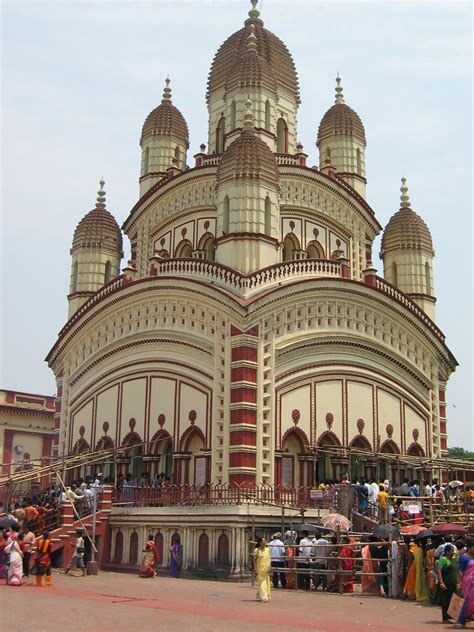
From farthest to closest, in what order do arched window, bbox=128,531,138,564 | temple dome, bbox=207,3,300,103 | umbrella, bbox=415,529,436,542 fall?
temple dome, bbox=207,3,300,103, arched window, bbox=128,531,138,564, umbrella, bbox=415,529,436,542

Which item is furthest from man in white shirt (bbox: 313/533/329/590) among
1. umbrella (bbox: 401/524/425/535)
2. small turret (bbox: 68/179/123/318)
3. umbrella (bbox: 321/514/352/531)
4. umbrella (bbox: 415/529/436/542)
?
small turret (bbox: 68/179/123/318)

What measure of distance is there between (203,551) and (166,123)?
19119mm

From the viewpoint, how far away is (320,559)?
18.9 metres

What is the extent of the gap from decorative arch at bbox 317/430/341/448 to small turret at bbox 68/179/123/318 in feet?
37.5

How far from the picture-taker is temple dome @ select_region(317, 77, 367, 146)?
3509 centimetres

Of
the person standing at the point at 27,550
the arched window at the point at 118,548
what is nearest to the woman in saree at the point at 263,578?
the person standing at the point at 27,550

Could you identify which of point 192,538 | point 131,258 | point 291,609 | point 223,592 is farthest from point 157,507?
point 131,258

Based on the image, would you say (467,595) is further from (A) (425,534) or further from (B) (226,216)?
(B) (226,216)

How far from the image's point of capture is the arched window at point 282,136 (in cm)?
3291

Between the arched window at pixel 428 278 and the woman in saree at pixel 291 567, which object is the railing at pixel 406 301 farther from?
the woman in saree at pixel 291 567

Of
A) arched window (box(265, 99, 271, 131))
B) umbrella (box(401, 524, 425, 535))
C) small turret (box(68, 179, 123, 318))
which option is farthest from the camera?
small turret (box(68, 179, 123, 318))

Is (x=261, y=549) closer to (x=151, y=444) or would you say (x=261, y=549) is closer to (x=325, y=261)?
(x=151, y=444)

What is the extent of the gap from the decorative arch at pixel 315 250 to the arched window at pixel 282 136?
150 inches

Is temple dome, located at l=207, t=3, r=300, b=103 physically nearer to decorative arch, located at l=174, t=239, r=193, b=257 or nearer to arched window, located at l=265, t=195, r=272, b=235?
decorative arch, located at l=174, t=239, r=193, b=257
